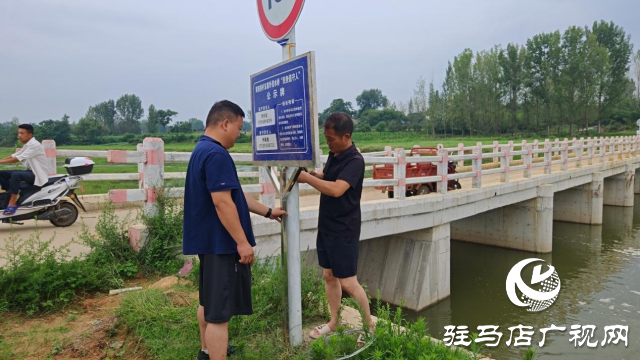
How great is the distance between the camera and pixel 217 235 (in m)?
2.48

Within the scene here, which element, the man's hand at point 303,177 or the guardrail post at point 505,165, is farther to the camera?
the guardrail post at point 505,165

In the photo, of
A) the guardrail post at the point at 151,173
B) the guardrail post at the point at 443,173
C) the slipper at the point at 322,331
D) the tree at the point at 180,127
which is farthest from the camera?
the tree at the point at 180,127

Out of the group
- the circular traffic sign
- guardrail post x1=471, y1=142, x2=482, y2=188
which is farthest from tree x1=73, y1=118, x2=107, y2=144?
the circular traffic sign

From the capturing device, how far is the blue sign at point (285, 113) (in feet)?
8.13

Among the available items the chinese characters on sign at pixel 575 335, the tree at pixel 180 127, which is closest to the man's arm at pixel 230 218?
the chinese characters on sign at pixel 575 335

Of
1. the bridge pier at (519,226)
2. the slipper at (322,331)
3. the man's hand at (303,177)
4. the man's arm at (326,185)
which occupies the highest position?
the man's hand at (303,177)

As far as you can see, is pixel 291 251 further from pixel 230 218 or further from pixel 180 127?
pixel 180 127

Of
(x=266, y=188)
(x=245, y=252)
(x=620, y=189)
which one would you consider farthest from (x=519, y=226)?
(x=245, y=252)

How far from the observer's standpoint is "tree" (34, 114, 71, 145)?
3128 centimetres

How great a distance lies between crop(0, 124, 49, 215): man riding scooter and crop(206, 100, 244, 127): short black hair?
4286 millimetres

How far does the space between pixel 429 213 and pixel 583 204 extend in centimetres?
1094

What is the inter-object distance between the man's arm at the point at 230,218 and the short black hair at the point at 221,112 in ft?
1.63

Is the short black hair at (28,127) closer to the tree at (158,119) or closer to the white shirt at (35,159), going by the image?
the white shirt at (35,159)

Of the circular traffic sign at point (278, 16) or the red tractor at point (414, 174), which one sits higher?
the circular traffic sign at point (278, 16)
